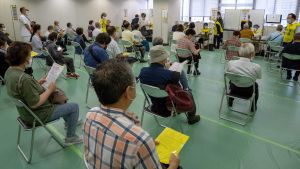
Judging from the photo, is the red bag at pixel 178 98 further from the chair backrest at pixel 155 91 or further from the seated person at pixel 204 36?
the seated person at pixel 204 36

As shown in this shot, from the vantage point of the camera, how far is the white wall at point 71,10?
1079cm

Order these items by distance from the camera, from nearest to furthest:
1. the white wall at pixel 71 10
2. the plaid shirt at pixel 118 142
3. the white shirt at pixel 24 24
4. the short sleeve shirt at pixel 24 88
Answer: the plaid shirt at pixel 118 142 → the short sleeve shirt at pixel 24 88 → the white shirt at pixel 24 24 → the white wall at pixel 71 10

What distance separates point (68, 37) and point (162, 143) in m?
9.48

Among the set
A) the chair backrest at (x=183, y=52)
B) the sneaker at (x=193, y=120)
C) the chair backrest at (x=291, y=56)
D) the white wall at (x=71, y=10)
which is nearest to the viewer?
the sneaker at (x=193, y=120)

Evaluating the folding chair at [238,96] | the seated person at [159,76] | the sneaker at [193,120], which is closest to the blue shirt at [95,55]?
the seated person at [159,76]

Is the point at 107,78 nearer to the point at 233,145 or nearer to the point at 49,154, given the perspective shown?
the point at 49,154

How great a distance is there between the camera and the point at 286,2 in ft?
32.8

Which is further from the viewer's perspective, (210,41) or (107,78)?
(210,41)

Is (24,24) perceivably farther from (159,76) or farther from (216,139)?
(216,139)

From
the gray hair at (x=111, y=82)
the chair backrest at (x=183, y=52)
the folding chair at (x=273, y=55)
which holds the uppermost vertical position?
the gray hair at (x=111, y=82)

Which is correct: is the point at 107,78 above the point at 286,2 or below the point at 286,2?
below

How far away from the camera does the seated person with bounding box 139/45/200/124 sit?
274 cm

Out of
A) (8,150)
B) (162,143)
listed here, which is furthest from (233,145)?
(8,150)

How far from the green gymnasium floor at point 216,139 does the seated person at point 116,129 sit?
1.60 meters
